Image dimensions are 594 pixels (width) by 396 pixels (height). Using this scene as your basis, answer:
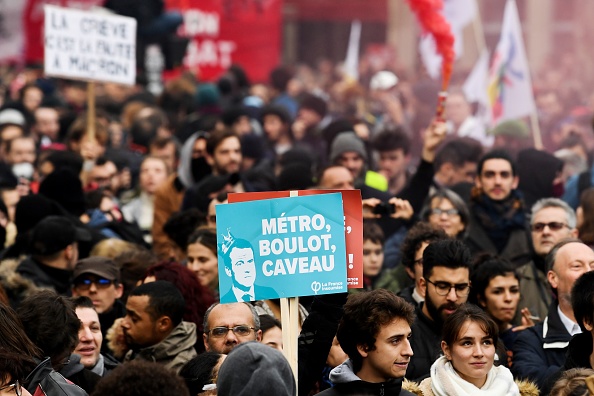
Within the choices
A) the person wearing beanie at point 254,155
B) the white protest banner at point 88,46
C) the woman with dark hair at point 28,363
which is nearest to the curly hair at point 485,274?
the woman with dark hair at point 28,363

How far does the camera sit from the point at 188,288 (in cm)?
879

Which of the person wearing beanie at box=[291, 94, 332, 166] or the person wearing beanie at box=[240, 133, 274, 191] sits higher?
the person wearing beanie at box=[291, 94, 332, 166]

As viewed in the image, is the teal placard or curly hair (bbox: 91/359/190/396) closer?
curly hair (bbox: 91/359/190/396)

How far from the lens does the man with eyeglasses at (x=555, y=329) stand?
8086 mm

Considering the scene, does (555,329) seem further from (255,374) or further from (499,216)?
(255,374)

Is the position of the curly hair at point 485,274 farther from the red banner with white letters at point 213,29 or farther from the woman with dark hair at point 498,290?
the red banner with white letters at point 213,29

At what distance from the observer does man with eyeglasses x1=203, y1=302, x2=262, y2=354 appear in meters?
7.48

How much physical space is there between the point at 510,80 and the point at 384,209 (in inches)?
183

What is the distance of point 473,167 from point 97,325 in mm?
5211

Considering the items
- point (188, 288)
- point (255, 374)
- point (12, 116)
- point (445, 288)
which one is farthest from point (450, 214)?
point (12, 116)

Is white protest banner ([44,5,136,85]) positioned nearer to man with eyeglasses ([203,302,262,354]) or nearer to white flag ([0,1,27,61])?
man with eyeglasses ([203,302,262,354])

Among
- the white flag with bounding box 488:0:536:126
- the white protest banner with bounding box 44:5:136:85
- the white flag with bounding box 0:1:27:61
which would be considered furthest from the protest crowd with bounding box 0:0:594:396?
the white flag with bounding box 0:1:27:61

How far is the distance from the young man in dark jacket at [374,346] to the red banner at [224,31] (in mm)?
14234

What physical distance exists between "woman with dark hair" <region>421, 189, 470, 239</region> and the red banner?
36.2 ft
